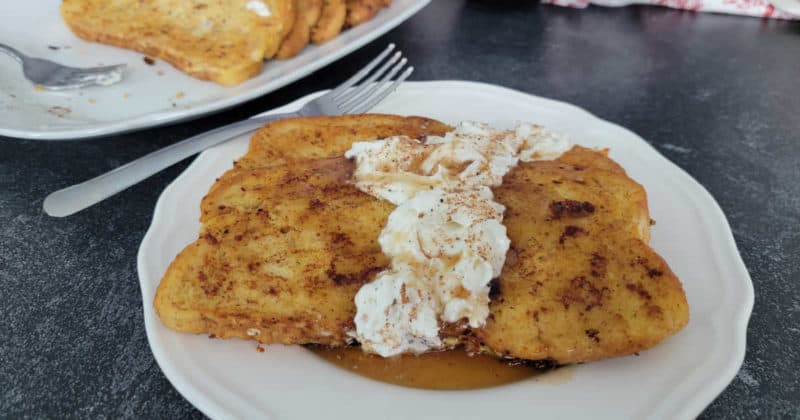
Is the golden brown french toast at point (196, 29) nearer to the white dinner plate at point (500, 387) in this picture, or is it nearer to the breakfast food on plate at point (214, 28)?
the breakfast food on plate at point (214, 28)

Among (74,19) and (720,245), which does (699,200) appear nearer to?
(720,245)

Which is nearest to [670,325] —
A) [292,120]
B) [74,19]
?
[292,120]

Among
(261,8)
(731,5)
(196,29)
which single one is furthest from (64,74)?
(731,5)

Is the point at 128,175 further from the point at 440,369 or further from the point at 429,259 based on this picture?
the point at 440,369

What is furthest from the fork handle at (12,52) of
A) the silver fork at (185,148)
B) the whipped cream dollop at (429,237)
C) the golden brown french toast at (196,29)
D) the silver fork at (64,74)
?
the whipped cream dollop at (429,237)

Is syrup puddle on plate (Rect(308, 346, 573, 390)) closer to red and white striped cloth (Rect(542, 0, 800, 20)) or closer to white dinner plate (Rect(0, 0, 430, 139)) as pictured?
white dinner plate (Rect(0, 0, 430, 139))
